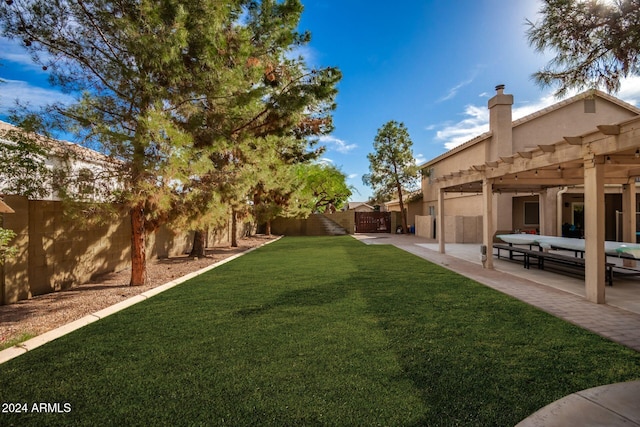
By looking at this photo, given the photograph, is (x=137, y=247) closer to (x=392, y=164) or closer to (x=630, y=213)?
(x=630, y=213)

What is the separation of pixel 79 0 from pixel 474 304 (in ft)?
28.3

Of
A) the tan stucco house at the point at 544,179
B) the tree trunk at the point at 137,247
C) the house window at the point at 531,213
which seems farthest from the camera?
the house window at the point at 531,213

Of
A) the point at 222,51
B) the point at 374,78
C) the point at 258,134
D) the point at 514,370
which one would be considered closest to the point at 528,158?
the point at 514,370

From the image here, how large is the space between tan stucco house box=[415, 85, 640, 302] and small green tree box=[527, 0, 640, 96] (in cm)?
226

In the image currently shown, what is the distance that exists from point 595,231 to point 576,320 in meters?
1.94

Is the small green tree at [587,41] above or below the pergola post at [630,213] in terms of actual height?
above

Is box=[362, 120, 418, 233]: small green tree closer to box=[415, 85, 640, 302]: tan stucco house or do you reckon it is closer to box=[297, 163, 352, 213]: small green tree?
box=[415, 85, 640, 302]: tan stucco house

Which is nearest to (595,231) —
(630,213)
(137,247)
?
(630,213)

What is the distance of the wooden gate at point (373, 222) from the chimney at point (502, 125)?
13.4 meters

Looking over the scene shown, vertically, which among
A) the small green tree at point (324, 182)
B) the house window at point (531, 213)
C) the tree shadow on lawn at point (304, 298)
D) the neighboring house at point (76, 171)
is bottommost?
the tree shadow on lawn at point (304, 298)

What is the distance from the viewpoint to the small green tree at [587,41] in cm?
281

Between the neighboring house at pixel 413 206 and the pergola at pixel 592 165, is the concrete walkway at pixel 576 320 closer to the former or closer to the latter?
the pergola at pixel 592 165

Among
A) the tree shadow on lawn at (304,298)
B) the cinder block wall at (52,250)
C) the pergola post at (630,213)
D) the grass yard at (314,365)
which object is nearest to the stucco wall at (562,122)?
the pergola post at (630,213)

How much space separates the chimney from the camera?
54.1 feet
